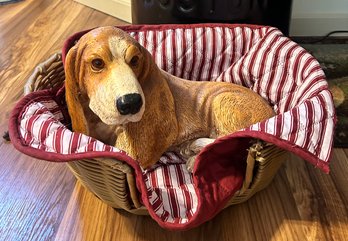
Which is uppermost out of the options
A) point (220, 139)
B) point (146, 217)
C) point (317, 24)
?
point (220, 139)

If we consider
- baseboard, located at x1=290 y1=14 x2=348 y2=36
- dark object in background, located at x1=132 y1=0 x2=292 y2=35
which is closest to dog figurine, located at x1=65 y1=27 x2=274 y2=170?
dark object in background, located at x1=132 y1=0 x2=292 y2=35

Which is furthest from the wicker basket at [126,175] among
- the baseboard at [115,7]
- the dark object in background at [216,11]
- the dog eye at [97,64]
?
the baseboard at [115,7]

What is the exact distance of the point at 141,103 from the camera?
2.63 feet

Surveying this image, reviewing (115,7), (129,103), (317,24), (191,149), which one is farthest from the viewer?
(115,7)

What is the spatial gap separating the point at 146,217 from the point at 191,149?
0.19 meters

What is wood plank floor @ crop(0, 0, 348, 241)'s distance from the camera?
0.96m

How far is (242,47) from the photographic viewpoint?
1.17 m

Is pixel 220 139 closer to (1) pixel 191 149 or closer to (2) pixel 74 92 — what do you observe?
(1) pixel 191 149

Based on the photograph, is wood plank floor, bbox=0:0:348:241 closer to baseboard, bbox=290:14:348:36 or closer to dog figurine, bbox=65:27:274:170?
dog figurine, bbox=65:27:274:170

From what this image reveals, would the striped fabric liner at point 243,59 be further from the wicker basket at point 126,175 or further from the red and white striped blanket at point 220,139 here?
the wicker basket at point 126,175

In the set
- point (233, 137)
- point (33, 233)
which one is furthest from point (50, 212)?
point (233, 137)

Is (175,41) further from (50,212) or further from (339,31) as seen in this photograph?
(339,31)

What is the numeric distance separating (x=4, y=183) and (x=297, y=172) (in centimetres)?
75

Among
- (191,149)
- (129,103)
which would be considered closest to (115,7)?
(191,149)
